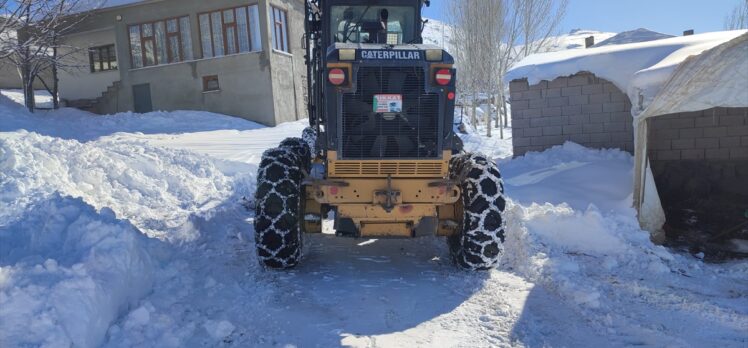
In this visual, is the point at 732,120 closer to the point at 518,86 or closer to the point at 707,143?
the point at 707,143

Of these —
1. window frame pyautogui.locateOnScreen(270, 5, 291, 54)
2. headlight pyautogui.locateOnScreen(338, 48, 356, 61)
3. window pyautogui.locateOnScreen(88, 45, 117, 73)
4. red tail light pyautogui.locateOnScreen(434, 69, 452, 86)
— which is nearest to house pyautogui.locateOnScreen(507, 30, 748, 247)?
red tail light pyautogui.locateOnScreen(434, 69, 452, 86)

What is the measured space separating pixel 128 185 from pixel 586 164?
24.7 ft

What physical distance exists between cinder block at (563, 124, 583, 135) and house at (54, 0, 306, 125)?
539 inches

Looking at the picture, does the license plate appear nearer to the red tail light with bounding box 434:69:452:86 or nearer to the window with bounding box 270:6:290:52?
the red tail light with bounding box 434:69:452:86

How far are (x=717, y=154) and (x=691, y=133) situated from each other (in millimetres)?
512

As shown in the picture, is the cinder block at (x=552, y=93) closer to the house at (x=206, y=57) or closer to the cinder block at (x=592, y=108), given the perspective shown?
the cinder block at (x=592, y=108)

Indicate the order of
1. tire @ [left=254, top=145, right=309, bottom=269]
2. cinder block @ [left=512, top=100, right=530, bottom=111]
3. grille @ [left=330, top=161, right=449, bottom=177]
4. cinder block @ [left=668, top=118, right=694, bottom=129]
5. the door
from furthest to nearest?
the door → cinder block @ [left=512, top=100, right=530, bottom=111] → cinder block @ [left=668, top=118, right=694, bottom=129] → tire @ [left=254, top=145, right=309, bottom=269] → grille @ [left=330, top=161, right=449, bottom=177]

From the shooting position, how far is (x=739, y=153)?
27.8ft

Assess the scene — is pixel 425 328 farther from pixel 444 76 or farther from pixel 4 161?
pixel 4 161

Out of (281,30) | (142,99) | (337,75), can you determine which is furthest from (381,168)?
(142,99)

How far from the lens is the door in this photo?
75.3ft

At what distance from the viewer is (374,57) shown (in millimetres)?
4738

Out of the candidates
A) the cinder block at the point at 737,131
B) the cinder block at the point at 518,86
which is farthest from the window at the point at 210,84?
the cinder block at the point at 737,131

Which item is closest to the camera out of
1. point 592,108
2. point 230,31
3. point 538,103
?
point 592,108
